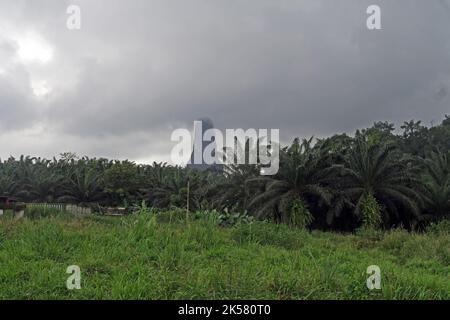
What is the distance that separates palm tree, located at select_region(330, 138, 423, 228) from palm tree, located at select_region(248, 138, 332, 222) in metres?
1.00

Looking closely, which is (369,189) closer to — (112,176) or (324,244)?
(324,244)

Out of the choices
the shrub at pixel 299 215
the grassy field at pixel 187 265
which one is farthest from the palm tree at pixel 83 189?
the grassy field at pixel 187 265

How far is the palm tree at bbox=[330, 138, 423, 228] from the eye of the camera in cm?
1827

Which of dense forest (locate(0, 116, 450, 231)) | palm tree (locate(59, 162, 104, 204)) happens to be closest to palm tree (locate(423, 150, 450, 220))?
dense forest (locate(0, 116, 450, 231))

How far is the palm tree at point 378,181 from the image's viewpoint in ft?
59.9

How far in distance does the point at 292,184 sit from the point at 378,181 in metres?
3.84

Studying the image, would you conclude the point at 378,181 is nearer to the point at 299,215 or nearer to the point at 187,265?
the point at 299,215

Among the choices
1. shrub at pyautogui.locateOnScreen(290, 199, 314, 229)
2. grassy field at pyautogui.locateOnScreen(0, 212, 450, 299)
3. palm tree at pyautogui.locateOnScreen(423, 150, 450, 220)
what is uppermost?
palm tree at pyautogui.locateOnScreen(423, 150, 450, 220)

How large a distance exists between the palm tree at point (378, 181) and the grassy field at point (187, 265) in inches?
406

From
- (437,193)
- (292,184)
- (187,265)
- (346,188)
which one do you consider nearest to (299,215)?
(292,184)

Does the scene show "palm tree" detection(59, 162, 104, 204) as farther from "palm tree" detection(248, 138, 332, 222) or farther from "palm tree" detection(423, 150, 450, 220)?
"palm tree" detection(423, 150, 450, 220)

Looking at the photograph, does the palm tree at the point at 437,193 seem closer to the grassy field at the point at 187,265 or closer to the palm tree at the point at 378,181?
the palm tree at the point at 378,181
